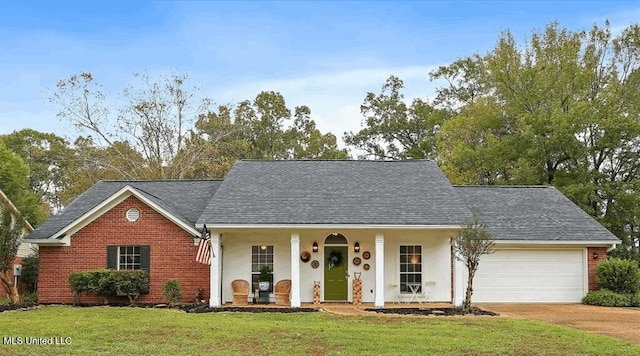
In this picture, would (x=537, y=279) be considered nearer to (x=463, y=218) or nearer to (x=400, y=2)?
(x=463, y=218)

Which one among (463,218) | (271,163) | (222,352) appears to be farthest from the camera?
(271,163)

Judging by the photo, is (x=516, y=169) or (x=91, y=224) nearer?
(x=91, y=224)

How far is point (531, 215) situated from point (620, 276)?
3.48 meters

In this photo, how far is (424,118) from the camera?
48000 millimetres

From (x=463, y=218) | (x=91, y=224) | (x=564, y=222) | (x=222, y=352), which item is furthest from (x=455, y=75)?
(x=222, y=352)

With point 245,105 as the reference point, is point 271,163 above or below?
below

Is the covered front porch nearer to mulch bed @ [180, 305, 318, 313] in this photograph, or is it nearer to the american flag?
the american flag

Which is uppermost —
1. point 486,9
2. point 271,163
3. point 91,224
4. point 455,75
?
point 455,75

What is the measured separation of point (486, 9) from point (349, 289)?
9639mm

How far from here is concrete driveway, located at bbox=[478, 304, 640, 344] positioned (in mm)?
15797

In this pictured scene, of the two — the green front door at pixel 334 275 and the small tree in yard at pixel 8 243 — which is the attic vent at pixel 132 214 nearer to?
the small tree in yard at pixel 8 243

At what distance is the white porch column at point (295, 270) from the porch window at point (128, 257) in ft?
15.1

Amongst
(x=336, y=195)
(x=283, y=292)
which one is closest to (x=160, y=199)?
(x=283, y=292)

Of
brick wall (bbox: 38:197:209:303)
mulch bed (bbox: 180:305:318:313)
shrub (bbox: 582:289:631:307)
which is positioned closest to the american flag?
mulch bed (bbox: 180:305:318:313)
